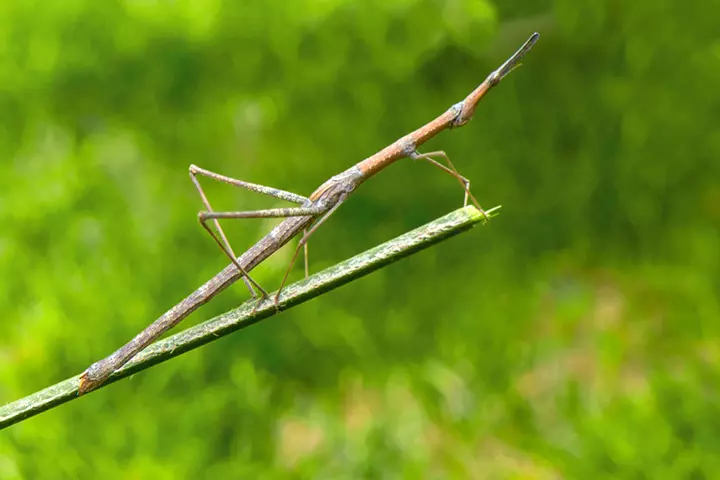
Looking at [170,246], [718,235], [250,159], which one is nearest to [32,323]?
[170,246]

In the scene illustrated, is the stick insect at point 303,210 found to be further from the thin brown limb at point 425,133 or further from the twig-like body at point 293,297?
the twig-like body at point 293,297

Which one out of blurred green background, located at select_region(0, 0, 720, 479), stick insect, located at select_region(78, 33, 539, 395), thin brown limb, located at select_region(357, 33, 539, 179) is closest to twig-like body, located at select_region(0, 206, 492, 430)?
stick insect, located at select_region(78, 33, 539, 395)

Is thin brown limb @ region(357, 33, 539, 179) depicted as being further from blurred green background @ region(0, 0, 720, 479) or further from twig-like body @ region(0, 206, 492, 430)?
blurred green background @ region(0, 0, 720, 479)

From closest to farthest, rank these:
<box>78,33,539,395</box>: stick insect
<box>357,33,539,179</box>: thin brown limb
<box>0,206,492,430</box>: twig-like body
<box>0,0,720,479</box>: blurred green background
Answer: <box>0,206,492,430</box>: twig-like body < <box>78,33,539,395</box>: stick insect < <box>357,33,539,179</box>: thin brown limb < <box>0,0,720,479</box>: blurred green background

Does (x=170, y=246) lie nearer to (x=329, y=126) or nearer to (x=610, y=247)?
(x=329, y=126)

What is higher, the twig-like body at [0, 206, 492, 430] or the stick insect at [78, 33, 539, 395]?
the stick insect at [78, 33, 539, 395]

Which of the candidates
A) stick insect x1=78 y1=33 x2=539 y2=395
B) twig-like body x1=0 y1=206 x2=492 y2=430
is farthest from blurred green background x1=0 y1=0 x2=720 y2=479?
twig-like body x1=0 y1=206 x2=492 y2=430

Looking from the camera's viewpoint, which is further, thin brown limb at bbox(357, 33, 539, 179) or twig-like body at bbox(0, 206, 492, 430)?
thin brown limb at bbox(357, 33, 539, 179)

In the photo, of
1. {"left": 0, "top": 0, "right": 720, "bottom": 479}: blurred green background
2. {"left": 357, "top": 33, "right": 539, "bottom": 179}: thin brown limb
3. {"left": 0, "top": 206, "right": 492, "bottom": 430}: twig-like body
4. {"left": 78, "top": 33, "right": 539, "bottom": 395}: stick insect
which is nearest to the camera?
{"left": 0, "top": 206, "right": 492, "bottom": 430}: twig-like body
